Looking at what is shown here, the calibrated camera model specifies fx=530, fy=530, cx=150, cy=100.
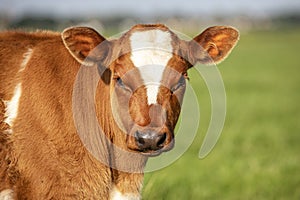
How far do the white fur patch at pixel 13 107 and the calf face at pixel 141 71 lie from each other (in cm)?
60

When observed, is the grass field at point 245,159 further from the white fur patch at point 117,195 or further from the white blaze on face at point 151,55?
the white blaze on face at point 151,55

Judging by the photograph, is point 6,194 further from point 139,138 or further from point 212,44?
point 212,44

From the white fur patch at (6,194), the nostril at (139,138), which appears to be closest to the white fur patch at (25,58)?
the white fur patch at (6,194)

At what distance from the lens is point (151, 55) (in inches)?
184

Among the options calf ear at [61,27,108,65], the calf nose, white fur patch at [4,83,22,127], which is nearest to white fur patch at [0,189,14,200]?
white fur patch at [4,83,22,127]

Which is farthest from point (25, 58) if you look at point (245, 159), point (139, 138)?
point (245, 159)

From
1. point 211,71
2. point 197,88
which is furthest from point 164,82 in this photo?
point 197,88

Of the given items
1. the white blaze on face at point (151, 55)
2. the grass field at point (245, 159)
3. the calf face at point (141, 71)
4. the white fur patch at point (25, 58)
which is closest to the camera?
the calf face at point (141, 71)

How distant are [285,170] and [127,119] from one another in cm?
545

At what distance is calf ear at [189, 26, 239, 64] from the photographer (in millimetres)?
5121

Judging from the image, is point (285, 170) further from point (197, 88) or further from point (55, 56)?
point (197, 88)

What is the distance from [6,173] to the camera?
4.52 metres

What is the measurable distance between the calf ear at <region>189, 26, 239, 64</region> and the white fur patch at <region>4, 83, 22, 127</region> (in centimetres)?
164

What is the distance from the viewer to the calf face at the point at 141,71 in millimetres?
4422
